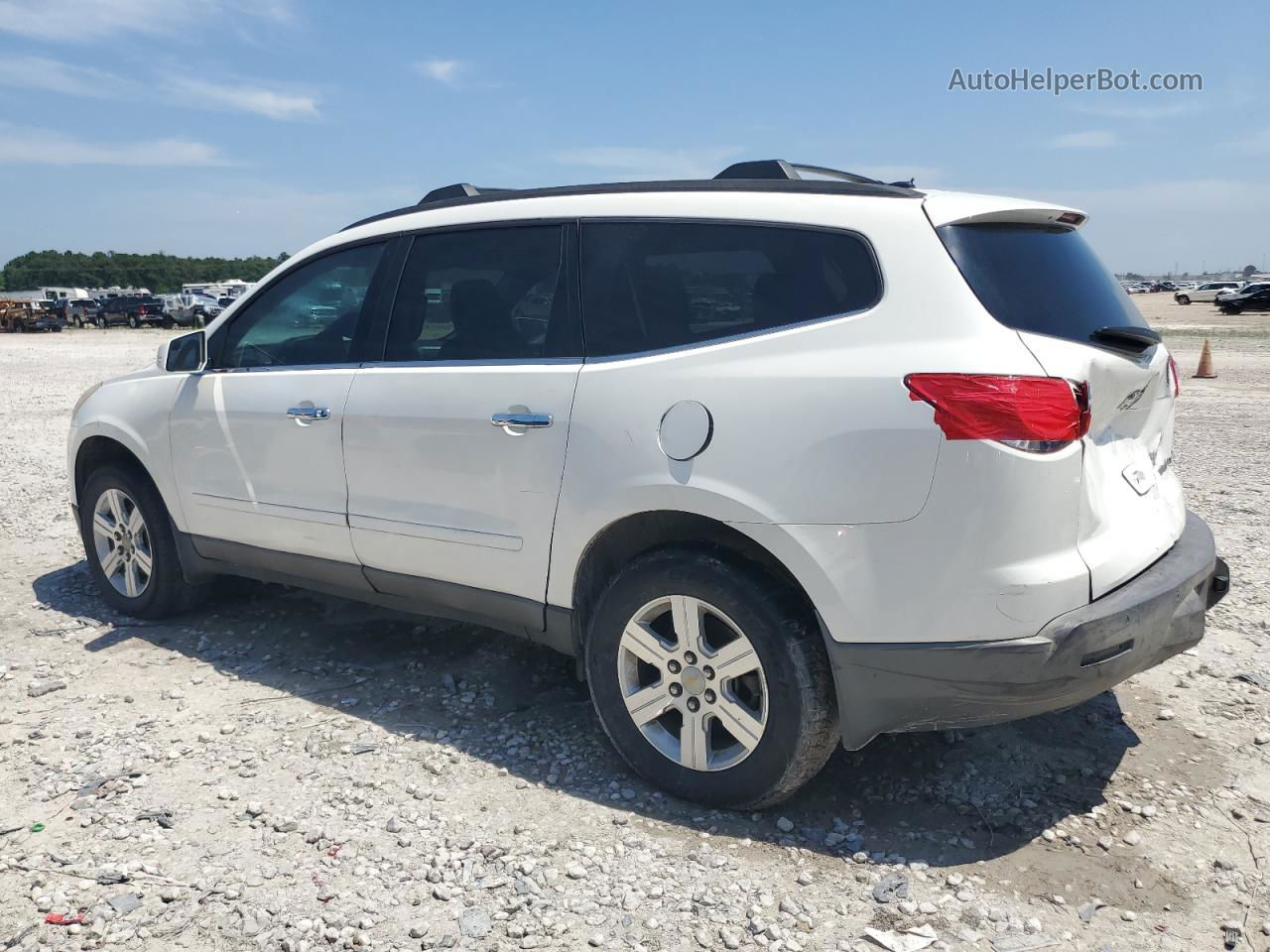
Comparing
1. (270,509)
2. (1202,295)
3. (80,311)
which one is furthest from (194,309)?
(1202,295)

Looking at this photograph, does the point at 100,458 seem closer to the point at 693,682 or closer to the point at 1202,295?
the point at 693,682

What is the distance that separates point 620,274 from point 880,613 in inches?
57.3

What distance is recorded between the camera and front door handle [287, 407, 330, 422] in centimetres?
413

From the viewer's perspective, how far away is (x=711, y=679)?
10.4ft

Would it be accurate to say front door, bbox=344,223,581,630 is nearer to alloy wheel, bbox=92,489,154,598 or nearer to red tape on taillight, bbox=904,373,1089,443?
red tape on taillight, bbox=904,373,1089,443

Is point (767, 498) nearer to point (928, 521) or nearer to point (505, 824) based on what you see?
point (928, 521)

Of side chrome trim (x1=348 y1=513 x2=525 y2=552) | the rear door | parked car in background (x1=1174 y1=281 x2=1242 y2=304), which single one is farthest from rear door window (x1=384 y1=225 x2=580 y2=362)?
parked car in background (x1=1174 y1=281 x2=1242 y2=304)

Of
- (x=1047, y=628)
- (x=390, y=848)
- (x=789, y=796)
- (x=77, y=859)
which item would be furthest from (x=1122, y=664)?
(x=77, y=859)

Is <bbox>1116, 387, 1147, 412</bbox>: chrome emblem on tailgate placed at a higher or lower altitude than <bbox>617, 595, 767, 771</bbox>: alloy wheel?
higher

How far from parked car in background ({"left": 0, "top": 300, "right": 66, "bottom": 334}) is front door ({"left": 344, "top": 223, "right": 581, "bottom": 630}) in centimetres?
5031

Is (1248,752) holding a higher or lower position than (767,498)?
lower

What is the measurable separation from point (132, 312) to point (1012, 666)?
52.7m

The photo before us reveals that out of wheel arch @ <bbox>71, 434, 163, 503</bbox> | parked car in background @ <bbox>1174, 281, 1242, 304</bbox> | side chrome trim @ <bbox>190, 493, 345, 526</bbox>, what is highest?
parked car in background @ <bbox>1174, 281, 1242, 304</bbox>

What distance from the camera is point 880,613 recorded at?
9.28 feet
